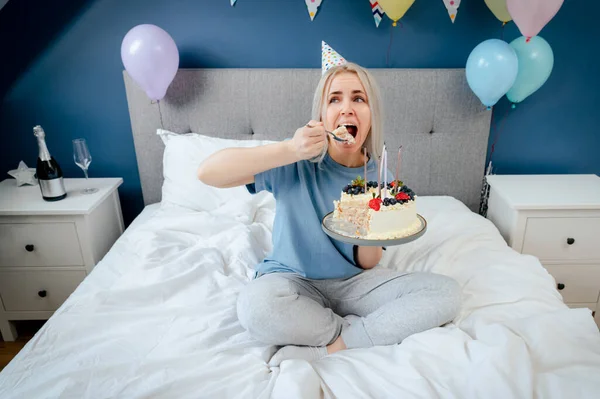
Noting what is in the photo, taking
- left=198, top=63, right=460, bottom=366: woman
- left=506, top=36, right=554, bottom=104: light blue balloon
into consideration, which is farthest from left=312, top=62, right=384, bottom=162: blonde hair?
left=506, top=36, right=554, bottom=104: light blue balloon

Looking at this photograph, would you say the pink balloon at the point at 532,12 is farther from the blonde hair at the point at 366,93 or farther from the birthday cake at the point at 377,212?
the birthday cake at the point at 377,212

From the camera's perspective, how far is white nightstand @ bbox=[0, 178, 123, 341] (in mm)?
1900

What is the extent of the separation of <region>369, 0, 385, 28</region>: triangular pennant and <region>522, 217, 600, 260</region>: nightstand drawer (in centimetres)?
119

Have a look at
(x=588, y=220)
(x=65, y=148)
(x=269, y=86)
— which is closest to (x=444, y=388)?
(x=588, y=220)

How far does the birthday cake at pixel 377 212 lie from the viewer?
1249 millimetres

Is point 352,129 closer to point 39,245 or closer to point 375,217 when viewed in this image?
point 375,217

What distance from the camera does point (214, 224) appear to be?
1846 mm

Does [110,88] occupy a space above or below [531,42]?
below

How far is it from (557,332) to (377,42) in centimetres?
158

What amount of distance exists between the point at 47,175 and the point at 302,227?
49.8 inches

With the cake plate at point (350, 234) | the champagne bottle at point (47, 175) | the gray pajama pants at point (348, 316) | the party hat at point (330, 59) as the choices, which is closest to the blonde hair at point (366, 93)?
the party hat at point (330, 59)

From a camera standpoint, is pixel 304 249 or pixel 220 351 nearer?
pixel 220 351

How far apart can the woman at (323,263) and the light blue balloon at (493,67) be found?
73cm

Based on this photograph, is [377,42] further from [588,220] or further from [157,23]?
[588,220]
